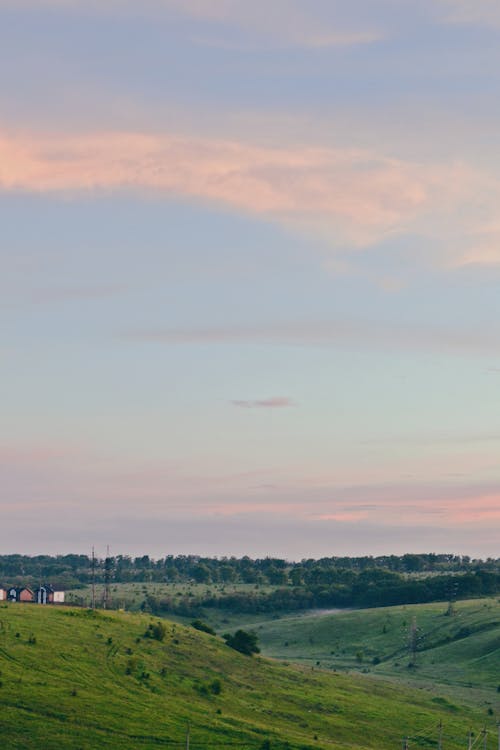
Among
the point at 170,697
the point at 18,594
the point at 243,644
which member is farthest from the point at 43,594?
the point at 170,697

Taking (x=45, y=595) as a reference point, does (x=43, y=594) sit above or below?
above

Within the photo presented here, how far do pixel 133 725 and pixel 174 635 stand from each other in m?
40.6

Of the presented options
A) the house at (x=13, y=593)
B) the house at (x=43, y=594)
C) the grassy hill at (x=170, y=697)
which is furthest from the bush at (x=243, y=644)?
the house at (x=13, y=593)

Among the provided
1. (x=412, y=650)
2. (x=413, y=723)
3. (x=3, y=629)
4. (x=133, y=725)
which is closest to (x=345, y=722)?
(x=413, y=723)

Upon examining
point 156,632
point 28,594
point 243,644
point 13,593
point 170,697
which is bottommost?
point 170,697

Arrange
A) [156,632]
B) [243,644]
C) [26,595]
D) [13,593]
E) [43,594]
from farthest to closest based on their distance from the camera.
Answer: [43,594] → [26,595] → [13,593] → [243,644] → [156,632]

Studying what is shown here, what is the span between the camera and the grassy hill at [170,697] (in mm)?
101562

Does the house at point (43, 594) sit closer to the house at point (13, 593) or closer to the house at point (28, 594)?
the house at point (28, 594)

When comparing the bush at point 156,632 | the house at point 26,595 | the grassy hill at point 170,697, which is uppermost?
the house at point 26,595

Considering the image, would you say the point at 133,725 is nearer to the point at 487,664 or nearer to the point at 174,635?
the point at 174,635

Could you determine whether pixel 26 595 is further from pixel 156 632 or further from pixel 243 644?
pixel 156 632

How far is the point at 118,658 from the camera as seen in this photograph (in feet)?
404

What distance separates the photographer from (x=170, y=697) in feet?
376

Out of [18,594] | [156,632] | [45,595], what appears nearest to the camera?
[156,632]
